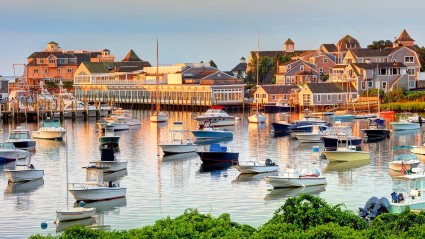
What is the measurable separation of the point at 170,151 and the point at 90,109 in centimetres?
4631

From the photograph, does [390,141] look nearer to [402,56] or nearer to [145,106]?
[402,56]

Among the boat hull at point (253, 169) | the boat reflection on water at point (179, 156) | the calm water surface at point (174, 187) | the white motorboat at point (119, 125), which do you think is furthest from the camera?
the white motorboat at point (119, 125)

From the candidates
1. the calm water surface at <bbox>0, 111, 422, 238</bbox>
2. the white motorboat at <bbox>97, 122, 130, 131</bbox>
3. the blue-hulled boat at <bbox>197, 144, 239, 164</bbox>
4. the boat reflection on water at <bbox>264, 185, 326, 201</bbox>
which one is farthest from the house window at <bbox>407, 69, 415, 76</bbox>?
the boat reflection on water at <bbox>264, 185, 326, 201</bbox>

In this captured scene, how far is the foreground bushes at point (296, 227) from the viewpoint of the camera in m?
27.7

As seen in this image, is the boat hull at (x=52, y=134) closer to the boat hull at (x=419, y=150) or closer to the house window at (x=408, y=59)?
the boat hull at (x=419, y=150)

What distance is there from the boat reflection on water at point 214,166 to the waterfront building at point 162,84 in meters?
61.0

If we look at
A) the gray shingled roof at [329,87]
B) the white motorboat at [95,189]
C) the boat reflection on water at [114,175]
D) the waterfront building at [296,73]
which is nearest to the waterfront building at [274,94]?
the gray shingled roof at [329,87]

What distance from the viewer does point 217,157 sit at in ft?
184

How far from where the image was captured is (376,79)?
115500 mm

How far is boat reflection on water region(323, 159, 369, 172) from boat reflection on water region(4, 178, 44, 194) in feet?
49.8

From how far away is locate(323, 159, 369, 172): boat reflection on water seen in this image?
53688 millimetres

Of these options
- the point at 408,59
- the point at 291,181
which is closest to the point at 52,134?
the point at 291,181

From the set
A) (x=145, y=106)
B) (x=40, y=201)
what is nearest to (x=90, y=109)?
(x=145, y=106)

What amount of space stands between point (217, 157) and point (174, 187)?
8.41 meters
